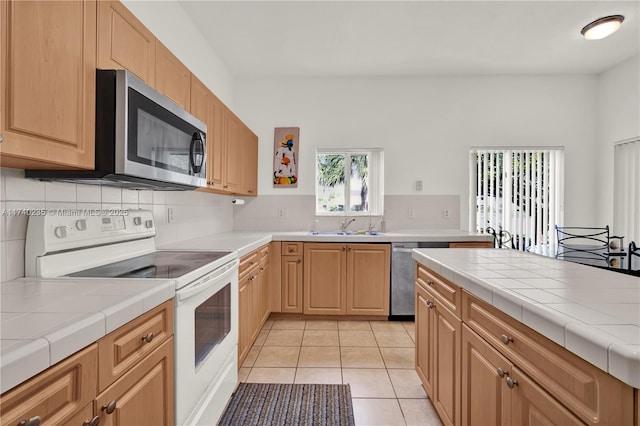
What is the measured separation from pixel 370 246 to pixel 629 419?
2649mm

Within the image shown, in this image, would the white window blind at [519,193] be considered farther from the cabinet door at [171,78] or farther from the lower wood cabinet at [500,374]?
the cabinet door at [171,78]

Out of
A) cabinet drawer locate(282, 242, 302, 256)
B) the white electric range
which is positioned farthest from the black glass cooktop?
cabinet drawer locate(282, 242, 302, 256)

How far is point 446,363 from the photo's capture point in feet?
5.04

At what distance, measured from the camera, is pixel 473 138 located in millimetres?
3865

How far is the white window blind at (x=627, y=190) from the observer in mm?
3391

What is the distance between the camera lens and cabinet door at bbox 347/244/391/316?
3258mm

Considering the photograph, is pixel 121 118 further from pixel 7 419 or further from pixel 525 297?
pixel 525 297

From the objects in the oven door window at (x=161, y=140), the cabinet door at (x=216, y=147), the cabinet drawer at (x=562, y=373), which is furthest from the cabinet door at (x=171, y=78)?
the cabinet drawer at (x=562, y=373)

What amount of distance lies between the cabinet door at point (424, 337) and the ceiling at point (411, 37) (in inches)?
88.1

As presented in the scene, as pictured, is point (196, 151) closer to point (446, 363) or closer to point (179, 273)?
point (179, 273)

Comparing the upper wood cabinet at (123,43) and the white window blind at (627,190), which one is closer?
the upper wood cabinet at (123,43)

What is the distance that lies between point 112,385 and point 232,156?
223cm

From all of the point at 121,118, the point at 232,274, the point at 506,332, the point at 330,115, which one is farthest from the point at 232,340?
the point at 330,115

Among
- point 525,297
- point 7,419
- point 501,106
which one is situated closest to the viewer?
point 7,419
